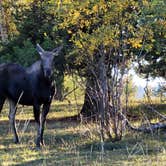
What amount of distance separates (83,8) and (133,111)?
777cm

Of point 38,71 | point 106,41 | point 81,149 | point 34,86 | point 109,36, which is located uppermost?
point 109,36

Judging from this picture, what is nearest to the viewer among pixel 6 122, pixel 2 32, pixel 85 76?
pixel 85 76

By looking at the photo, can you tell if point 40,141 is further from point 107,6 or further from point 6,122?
point 6,122

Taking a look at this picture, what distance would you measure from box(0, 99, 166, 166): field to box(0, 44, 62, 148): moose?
528 mm

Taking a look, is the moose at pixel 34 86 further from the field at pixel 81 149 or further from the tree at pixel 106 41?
the tree at pixel 106 41

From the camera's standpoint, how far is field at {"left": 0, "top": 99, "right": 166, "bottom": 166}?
9664 mm

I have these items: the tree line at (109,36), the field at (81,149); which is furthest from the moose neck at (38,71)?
the field at (81,149)

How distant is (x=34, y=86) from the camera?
41.7 ft

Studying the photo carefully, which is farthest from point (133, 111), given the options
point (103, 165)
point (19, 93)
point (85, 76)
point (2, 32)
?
point (2, 32)

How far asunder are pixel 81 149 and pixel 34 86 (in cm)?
228

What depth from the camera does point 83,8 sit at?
461 inches

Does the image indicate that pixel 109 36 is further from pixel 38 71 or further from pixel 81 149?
pixel 81 149

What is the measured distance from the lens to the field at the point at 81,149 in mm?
9664

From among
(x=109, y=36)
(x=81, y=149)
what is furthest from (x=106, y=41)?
(x=81, y=149)
